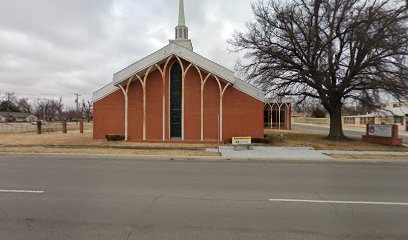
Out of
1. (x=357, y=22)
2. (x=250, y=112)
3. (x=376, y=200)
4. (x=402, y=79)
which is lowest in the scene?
(x=376, y=200)

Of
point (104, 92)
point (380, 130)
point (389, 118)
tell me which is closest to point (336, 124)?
point (380, 130)

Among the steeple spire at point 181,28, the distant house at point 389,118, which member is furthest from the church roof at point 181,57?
the distant house at point 389,118

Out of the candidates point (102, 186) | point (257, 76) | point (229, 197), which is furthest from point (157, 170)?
point (257, 76)

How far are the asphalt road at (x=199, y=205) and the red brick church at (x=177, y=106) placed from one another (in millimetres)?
12534

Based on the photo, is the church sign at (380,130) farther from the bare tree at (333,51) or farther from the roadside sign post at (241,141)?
the roadside sign post at (241,141)

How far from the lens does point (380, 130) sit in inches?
936

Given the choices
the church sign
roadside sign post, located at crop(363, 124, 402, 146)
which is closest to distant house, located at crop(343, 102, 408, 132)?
the church sign

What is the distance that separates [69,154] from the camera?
1541cm

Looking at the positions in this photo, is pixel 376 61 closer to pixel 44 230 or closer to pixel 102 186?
pixel 102 186

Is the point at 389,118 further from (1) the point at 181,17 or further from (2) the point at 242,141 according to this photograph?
(2) the point at 242,141

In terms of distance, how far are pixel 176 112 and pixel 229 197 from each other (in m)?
17.1

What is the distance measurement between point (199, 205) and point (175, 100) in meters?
17.9

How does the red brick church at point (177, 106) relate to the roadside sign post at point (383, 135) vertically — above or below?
above

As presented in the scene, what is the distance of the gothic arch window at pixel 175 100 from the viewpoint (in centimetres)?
2377
